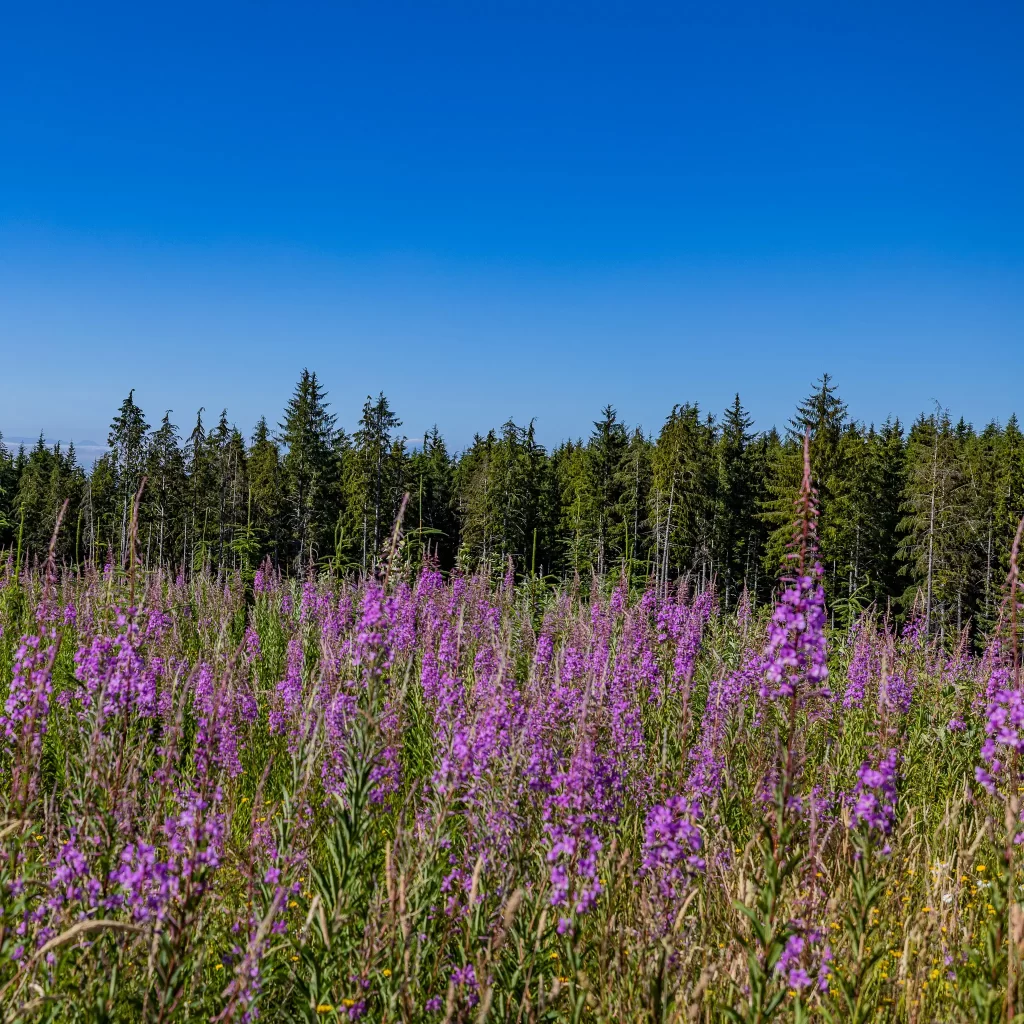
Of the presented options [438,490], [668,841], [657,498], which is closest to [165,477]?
[657,498]

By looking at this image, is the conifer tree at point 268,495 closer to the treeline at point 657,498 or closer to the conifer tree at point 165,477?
the treeline at point 657,498

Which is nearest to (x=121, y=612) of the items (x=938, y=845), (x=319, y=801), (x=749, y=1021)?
(x=319, y=801)

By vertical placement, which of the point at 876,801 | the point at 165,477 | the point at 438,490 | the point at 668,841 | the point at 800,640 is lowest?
the point at 668,841

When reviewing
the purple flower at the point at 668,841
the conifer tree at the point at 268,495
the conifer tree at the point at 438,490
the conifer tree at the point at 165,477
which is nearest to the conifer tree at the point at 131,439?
the conifer tree at the point at 165,477

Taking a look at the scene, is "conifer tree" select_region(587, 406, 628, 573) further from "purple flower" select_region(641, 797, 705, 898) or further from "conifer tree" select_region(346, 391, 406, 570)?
"purple flower" select_region(641, 797, 705, 898)

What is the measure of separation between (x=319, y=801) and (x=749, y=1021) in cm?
365

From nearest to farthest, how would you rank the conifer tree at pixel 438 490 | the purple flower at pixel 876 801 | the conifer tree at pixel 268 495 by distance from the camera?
the purple flower at pixel 876 801
the conifer tree at pixel 268 495
the conifer tree at pixel 438 490

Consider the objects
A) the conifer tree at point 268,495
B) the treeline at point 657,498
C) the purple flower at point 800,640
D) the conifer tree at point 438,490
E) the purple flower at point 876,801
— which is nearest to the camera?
the purple flower at point 800,640

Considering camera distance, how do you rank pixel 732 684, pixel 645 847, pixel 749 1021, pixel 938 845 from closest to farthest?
1. pixel 749 1021
2. pixel 645 847
3. pixel 938 845
4. pixel 732 684

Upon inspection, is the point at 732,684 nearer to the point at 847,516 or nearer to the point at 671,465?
the point at 671,465

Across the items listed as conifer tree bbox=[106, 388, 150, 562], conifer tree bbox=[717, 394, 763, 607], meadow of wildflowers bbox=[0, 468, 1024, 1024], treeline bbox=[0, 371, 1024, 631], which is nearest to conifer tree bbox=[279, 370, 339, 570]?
treeline bbox=[0, 371, 1024, 631]

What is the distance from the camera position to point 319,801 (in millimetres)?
5141

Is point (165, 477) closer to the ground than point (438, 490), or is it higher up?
closer to the ground

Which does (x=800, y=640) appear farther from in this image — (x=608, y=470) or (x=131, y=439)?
(x=608, y=470)
